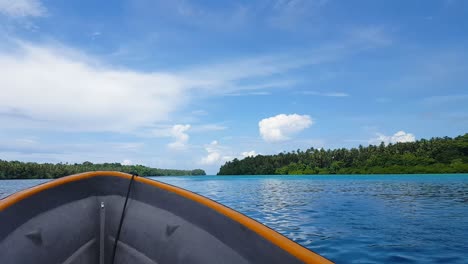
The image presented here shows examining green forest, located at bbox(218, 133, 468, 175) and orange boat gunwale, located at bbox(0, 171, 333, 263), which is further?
green forest, located at bbox(218, 133, 468, 175)

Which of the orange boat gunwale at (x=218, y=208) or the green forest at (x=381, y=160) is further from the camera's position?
the green forest at (x=381, y=160)

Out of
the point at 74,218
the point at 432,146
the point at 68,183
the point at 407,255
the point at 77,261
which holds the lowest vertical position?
the point at 407,255

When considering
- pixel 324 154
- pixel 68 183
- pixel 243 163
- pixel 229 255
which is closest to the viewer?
pixel 229 255

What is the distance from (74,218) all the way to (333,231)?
30.0 ft

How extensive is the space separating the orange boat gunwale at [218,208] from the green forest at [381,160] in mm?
97408

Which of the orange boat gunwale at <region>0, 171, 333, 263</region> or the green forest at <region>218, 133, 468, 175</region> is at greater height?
the green forest at <region>218, 133, 468, 175</region>

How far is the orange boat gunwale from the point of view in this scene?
2.08m

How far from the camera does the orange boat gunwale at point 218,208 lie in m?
2.08

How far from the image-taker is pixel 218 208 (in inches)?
98.0

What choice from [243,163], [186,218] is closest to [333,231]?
[186,218]

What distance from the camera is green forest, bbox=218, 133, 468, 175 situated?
8806 centimetres

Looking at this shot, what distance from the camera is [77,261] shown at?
2635 mm

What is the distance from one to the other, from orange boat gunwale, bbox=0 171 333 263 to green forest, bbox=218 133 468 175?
320ft

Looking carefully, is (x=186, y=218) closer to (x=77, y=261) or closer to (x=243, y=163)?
(x=77, y=261)
